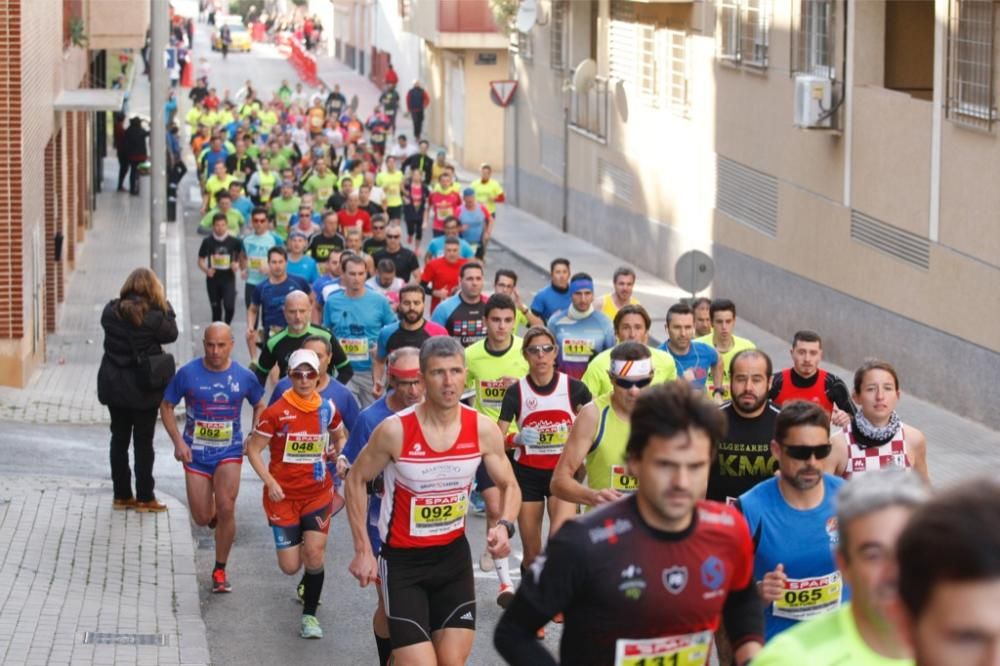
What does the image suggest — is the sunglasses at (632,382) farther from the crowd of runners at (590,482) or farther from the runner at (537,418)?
the runner at (537,418)

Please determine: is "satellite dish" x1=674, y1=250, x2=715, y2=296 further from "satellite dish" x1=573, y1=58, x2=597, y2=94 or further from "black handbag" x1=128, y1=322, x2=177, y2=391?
"satellite dish" x1=573, y1=58, x2=597, y2=94

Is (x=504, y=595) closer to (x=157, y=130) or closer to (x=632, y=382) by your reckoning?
(x=632, y=382)

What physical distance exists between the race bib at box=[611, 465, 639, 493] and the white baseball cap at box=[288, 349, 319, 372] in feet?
7.08

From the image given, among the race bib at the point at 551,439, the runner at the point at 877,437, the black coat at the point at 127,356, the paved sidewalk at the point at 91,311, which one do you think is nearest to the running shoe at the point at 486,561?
the race bib at the point at 551,439

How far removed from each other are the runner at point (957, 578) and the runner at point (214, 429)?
9229 millimetres

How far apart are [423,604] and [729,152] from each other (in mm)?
21012

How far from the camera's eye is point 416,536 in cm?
823

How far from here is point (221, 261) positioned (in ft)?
74.3

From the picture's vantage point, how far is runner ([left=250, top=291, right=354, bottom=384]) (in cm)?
1297

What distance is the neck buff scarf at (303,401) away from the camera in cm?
1101

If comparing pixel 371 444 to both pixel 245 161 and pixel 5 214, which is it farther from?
pixel 245 161

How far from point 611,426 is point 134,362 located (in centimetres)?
520

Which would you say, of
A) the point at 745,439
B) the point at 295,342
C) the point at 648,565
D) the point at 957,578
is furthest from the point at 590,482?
the point at 957,578

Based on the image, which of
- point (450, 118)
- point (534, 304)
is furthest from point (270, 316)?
point (450, 118)
